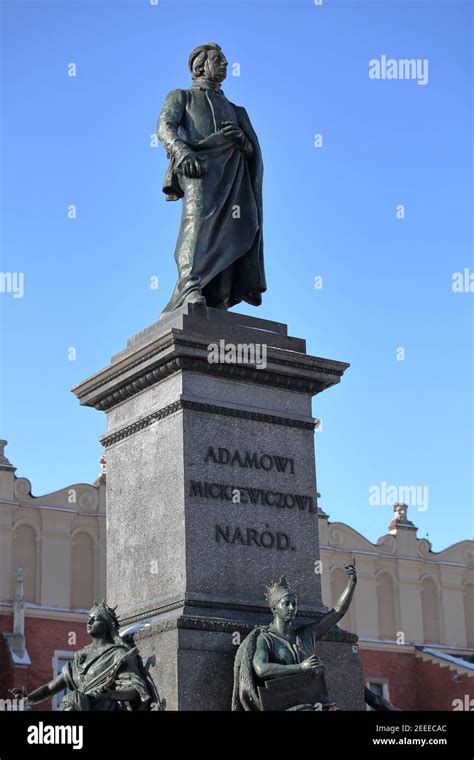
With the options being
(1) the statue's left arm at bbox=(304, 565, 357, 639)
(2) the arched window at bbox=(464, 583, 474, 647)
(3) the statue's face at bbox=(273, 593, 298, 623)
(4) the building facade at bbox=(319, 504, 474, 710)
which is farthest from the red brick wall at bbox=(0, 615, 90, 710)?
(3) the statue's face at bbox=(273, 593, 298, 623)

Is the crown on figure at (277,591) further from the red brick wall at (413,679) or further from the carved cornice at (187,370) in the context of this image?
the red brick wall at (413,679)

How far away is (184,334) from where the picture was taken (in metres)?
10.2

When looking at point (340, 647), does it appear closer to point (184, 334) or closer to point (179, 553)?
point (179, 553)

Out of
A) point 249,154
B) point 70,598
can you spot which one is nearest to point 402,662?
point 70,598

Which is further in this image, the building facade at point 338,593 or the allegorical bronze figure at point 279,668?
the building facade at point 338,593

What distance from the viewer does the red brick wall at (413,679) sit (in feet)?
125

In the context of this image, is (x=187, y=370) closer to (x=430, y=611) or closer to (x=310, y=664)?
(x=310, y=664)

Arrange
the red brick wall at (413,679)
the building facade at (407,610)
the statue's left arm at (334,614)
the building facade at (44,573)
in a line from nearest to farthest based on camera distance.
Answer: the statue's left arm at (334,614)
the building facade at (44,573)
the red brick wall at (413,679)
the building facade at (407,610)

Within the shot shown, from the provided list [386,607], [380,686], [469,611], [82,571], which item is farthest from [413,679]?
[82,571]

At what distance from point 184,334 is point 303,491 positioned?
4.93 ft

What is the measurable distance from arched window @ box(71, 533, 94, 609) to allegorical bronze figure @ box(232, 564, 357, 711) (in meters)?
24.8

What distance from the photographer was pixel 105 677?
9234 millimetres

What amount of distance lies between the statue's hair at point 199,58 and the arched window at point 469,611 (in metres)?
31.3
